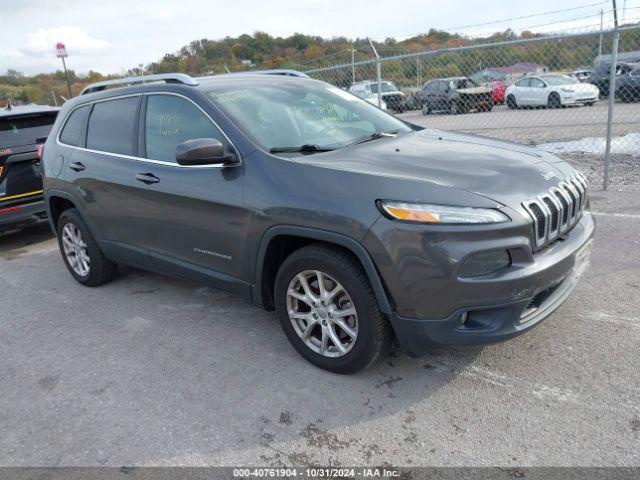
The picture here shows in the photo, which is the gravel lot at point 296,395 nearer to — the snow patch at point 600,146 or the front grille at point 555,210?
the front grille at point 555,210

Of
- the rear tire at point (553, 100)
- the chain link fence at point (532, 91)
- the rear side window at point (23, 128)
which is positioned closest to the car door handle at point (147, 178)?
the rear side window at point (23, 128)

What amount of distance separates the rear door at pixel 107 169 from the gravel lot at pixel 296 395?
67cm

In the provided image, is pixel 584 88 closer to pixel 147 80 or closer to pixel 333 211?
pixel 147 80

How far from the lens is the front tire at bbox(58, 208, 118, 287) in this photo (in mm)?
4922

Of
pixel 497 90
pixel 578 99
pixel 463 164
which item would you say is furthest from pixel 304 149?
pixel 578 99

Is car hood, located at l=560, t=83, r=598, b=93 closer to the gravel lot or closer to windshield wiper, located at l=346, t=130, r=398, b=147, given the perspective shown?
the gravel lot

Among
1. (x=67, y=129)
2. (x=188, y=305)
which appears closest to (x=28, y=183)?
(x=67, y=129)

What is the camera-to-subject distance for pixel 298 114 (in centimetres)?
387

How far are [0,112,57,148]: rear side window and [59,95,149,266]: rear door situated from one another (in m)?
1.98

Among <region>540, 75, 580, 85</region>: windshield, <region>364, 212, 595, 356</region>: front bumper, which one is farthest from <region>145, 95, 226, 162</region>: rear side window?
<region>540, 75, 580, 85</region>: windshield

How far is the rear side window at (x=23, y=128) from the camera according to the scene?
6527 millimetres

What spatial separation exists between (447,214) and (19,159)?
18.4ft

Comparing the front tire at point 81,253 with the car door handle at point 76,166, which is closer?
the car door handle at point 76,166

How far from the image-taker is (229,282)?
3.67 meters
